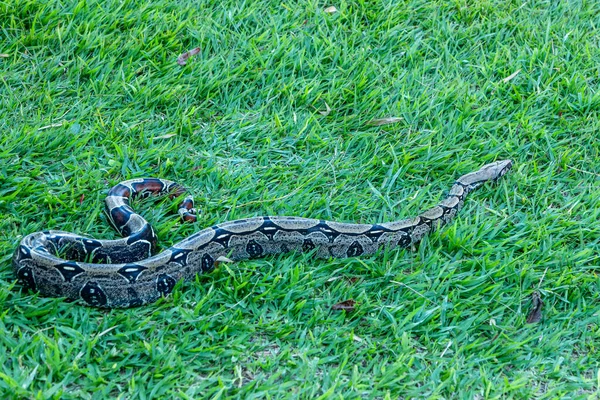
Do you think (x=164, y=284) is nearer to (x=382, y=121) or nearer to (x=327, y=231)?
(x=327, y=231)

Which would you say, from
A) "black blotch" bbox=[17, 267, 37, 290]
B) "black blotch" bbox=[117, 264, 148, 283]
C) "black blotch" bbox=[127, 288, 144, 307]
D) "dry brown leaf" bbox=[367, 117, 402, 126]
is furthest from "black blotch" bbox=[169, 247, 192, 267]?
"dry brown leaf" bbox=[367, 117, 402, 126]

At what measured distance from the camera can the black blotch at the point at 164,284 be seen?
5.16 m

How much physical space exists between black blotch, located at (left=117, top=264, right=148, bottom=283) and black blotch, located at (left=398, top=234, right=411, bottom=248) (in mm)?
2039

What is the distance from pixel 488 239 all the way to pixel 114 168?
3.23m

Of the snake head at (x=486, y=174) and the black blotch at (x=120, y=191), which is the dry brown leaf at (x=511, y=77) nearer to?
the snake head at (x=486, y=174)

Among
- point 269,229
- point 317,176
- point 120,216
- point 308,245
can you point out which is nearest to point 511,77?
point 317,176

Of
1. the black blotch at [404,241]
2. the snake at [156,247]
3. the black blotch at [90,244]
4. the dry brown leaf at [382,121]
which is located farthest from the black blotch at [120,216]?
the dry brown leaf at [382,121]

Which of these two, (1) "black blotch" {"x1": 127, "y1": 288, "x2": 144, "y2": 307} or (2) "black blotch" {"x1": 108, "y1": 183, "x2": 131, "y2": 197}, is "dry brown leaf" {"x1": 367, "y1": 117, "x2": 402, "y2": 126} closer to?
(2) "black blotch" {"x1": 108, "y1": 183, "x2": 131, "y2": 197}

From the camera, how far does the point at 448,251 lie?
19.2ft

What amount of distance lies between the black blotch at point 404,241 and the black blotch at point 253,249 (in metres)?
1.13

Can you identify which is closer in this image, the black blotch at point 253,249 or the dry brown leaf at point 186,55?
the black blotch at point 253,249

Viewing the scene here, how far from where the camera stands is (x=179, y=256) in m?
5.28

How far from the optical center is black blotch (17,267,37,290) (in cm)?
499

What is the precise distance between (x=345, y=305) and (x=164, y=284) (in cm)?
131
